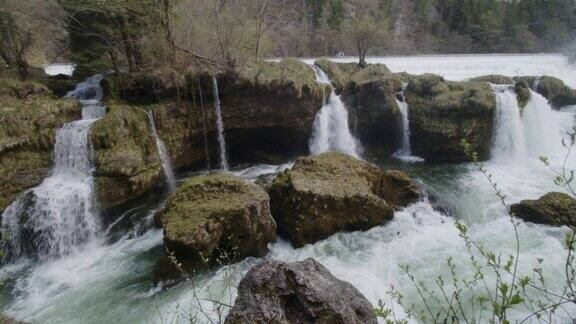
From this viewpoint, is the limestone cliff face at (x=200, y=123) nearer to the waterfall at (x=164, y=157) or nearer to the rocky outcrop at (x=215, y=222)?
the waterfall at (x=164, y=157)

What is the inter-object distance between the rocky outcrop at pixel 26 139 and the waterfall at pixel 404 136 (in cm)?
1180

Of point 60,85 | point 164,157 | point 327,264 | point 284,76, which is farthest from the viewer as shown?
point 284,76

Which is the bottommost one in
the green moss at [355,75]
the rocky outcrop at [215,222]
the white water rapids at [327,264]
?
the white water rapids at [327,264]

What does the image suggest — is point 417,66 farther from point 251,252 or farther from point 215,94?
point 251,252

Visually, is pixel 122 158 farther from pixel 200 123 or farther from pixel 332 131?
pixel 332 131

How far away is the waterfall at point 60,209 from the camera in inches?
318

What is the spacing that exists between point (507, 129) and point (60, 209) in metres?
15.6

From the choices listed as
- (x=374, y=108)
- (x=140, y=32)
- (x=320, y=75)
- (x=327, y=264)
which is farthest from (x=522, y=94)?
(x=140, y=32)

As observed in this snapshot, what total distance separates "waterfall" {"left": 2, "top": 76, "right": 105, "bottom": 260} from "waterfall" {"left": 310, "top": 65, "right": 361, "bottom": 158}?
8.03 metres

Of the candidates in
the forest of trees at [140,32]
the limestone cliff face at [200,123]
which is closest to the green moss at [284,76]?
the limestone cliff face at [200,123]

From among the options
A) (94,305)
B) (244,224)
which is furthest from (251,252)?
(94,305)

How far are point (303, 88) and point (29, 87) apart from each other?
29.5 ft

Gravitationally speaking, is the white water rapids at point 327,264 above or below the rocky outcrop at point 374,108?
below

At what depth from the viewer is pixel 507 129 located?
14.0 metres
